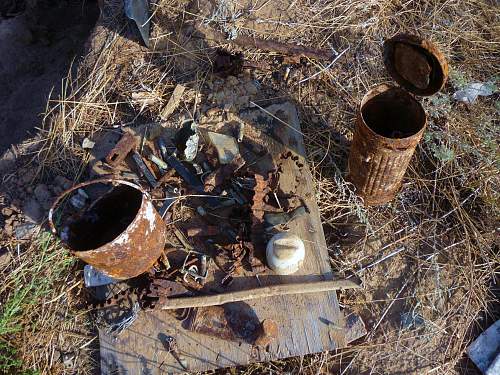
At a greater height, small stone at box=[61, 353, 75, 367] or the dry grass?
the dry grass

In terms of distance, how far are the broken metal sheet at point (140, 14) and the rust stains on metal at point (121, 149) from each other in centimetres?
106

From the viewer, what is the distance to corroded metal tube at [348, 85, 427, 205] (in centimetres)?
320

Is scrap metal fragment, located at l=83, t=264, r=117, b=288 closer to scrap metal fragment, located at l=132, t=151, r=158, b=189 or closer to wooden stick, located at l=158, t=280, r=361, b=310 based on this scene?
wooden stick, located at l=158, t=280, r=361, b=310

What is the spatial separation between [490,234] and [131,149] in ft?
9.28

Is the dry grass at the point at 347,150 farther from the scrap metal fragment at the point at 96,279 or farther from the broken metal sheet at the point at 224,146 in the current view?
the broken metal sheet at the point at 224,146

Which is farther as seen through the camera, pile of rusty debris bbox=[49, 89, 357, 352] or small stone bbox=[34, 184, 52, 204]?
small stone bbox=[34, 184, 52, 204]

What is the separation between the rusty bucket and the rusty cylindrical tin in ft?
4.85

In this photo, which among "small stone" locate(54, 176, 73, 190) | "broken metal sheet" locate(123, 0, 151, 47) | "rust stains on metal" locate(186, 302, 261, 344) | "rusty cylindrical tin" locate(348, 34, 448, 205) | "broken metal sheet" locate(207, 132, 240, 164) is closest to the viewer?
"rusty cylindrical tin" locate(348, 34, 448, 205)

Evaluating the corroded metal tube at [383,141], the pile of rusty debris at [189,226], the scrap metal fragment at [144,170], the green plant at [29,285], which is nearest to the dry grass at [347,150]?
the green plant at [29,285]

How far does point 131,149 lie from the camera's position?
3918mm

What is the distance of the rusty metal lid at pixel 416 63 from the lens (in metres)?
2.98

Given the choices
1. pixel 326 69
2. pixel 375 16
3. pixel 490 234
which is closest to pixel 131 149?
pixel 326 69

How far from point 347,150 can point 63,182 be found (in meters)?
2.30

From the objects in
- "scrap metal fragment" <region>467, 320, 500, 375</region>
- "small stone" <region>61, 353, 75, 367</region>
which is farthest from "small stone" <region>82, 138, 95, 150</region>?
"scrap metal fragment" <region>467, 320, 500, 375</region>
